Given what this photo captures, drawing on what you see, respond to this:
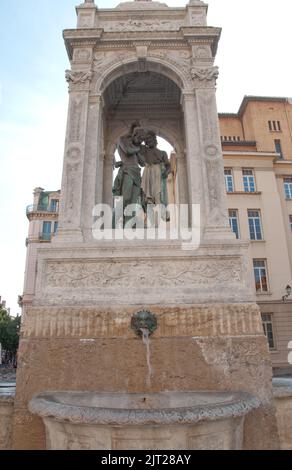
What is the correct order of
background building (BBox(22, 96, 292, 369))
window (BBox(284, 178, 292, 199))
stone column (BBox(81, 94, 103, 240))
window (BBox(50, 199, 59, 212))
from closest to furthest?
stone column (BBox(81, 94, 103, 240)), background building (BBox(22, 96, 292, 369)), window (BBox(284, 178, 292, 199)), window (BBox(50, 199, 59, 212))

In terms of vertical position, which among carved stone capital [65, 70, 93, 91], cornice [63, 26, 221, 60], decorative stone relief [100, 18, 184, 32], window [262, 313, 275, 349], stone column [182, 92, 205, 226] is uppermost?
decorative stone relief [100, 18, 184, 32]

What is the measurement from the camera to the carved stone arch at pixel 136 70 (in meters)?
6.33

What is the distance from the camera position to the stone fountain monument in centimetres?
310

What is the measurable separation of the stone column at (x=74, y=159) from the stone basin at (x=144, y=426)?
2567mm

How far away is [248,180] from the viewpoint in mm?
26891

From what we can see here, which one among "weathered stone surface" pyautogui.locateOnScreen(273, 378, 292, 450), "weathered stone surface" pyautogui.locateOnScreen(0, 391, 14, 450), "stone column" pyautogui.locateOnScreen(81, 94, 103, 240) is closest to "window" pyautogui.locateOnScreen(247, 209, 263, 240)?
"stone column" pyautogui.locateOnScreen(81, 94, 103, 240)

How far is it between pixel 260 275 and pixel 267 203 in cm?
587

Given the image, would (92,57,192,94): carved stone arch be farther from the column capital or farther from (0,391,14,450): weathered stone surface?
(0,391,14,450): weathered stone surface

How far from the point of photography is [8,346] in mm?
51469

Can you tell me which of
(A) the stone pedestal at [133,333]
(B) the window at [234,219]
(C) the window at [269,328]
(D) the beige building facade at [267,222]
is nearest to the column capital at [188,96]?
(A) the stone pedestal at [133,333]

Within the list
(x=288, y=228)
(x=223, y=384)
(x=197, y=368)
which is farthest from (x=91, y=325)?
(x=288, y=228)

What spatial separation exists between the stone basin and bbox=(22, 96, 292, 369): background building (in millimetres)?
16848

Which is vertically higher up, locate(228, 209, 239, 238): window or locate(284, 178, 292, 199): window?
locate(284, 178, 292, 199): window

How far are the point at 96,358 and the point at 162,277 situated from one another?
141cm
